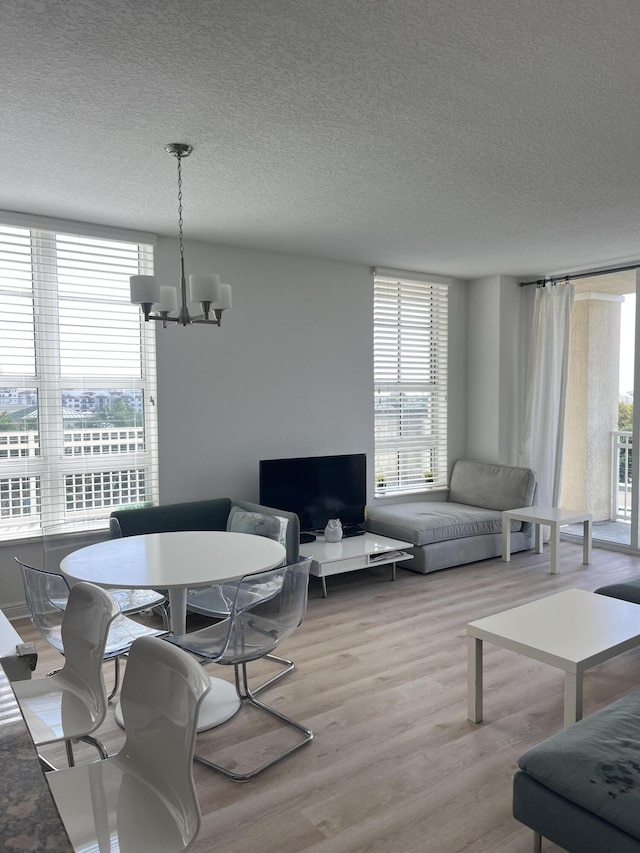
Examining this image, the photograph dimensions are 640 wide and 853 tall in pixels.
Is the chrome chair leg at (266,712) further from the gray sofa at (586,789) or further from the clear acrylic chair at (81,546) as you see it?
the gray sofa at (586,789)

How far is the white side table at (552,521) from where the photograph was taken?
5.12m

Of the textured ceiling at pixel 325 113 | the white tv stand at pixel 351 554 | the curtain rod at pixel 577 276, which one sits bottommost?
the white tv stand at pixel 351 554

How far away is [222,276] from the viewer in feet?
15.9

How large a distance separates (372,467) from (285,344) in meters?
1.52

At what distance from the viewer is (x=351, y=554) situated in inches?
185

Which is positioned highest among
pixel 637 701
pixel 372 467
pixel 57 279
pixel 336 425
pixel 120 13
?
pixel 120 13

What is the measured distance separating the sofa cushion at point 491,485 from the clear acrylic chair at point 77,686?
4640 millimetres

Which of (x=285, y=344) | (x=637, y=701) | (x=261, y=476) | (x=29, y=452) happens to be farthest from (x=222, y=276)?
(x=637, y=701)

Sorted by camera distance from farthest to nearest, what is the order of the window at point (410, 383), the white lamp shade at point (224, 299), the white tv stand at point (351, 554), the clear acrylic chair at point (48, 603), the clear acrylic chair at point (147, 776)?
the window at point (410, 383)
the white tv stand at point (351, 554)
the white lamp shade at point (224, 299)
the clear acrylic chair at point (48, 603)
the clear acrylic chair at point (147, 776)

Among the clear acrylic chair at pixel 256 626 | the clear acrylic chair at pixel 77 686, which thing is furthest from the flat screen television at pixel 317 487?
the clear acrylic chair at pixel 77 686

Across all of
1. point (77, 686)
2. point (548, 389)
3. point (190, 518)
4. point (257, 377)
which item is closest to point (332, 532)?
point (190, 518)

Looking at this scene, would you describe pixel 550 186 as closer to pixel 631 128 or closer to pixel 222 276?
pixel 631 128

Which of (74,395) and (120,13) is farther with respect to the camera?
(74,395)

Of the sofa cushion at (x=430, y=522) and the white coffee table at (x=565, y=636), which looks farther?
the sofa cushion at (x=430, y=522)
